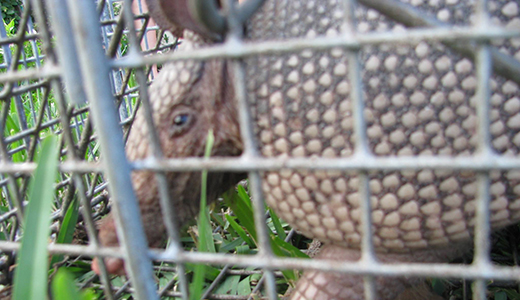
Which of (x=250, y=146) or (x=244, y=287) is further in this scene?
(x=244, y=287)

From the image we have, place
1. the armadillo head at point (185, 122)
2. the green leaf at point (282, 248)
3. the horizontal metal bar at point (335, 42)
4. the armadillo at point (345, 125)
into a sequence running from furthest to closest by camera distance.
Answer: the green leaf at point (282, 248)
the armadillo head at point (185, 122)
the armadillo at point (345, 125)
the horizontal metal bar at point (335, 42)

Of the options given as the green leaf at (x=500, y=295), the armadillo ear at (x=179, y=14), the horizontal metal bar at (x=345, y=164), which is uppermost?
the armadillo ear at (x=179, y=14)

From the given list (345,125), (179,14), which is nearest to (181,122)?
(179,14)

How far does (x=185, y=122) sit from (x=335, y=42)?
522 mm

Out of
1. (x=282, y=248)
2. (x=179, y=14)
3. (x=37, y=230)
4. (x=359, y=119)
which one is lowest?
(x=282, y=248)

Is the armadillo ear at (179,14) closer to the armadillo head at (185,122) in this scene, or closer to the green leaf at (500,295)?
the armadillo head at (185,122)

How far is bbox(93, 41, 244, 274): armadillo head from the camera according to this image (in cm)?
94

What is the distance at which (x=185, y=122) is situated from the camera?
0.94 meters

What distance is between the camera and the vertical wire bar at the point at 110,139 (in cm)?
56

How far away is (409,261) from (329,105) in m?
0.41

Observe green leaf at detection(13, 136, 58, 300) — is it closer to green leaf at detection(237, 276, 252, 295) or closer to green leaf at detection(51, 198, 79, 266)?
green leaf at detection(51, 198, 79, 266)

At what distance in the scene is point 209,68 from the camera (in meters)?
0.94

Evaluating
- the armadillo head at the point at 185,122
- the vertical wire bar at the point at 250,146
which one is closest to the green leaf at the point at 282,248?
the armadillo head at the point at 185,122

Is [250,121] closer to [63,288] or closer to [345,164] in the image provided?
[345,164]
